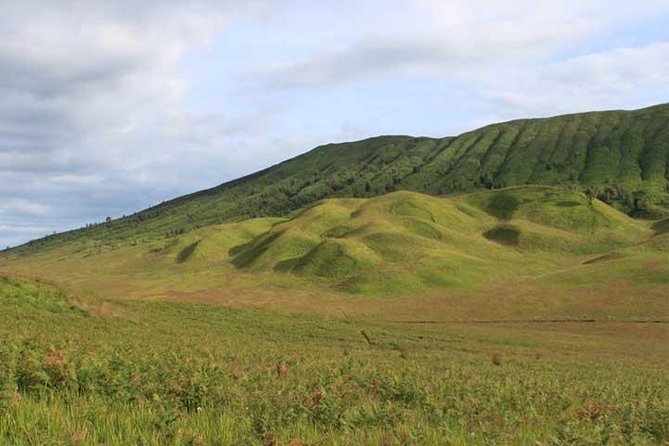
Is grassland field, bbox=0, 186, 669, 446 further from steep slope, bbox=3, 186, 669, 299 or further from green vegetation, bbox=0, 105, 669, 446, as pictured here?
steep slope, bbox=3, 186, 669, 299

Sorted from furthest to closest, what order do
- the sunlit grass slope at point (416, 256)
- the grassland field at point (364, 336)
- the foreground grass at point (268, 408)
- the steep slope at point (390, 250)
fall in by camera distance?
the steep slope at point (390, 250) < the sunlit grass slope at point (416, 256) < the grassland field at point (364, 336) < the foreground grass at point (268, 408)

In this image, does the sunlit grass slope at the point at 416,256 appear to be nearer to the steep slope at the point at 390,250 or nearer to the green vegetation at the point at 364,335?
the steep slope at the point at 390,250

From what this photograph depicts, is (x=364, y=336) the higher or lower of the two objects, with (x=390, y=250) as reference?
lower

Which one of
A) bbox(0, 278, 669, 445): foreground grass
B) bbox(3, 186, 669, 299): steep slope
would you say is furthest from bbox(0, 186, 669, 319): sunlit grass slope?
bbox(0, 278, 669, 445): foreground grass

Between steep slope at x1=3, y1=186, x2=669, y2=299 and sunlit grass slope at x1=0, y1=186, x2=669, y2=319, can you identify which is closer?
sunlit grass slope at x1=0, y1=186, x2=669, y2=319

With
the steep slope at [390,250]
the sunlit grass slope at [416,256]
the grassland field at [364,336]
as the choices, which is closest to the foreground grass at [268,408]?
the grassland field at [364,336]

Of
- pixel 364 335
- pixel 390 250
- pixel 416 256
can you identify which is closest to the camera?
pixel 364 335

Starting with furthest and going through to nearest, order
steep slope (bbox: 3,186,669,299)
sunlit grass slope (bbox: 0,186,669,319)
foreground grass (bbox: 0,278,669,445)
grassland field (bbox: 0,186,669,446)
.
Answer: steep slope (bbox: 3,186,669,299)
sunlit grass slope (bbox: 0,186,669,319)
grassland field (bbox: 0,186,669,446)
foreground grass (bbox: 0,278,669,445)

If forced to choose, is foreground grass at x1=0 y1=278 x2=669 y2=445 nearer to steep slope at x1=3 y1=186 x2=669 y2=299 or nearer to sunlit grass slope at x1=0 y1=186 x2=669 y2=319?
sunlit grass slope at x1=0 y1=186 x2=669 y2=319

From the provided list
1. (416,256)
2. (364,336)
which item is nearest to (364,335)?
(364,336)

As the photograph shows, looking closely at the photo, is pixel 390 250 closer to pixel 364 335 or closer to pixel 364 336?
pixel 364 335

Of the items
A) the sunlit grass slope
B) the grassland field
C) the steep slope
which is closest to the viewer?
the grassland field

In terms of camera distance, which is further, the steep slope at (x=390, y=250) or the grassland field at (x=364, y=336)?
the steep slope at (x=390, y=250)

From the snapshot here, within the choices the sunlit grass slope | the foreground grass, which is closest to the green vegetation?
the foreground grass
